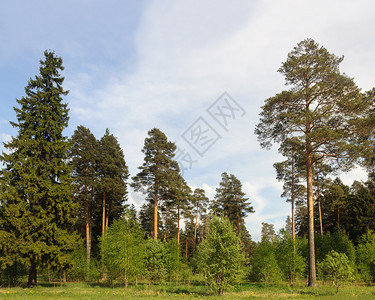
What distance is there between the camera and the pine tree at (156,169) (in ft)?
103

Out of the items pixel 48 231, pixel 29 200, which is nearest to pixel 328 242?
pixel 48 231

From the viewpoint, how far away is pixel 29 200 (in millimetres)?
21969

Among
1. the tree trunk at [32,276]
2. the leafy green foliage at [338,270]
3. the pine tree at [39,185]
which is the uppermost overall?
the pine tree at [39,185]

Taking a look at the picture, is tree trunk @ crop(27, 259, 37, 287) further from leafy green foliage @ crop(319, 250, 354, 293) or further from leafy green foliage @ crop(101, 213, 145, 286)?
leafy green foliage @ crop(319, 250, 354, 293)

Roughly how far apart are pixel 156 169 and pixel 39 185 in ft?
41.7

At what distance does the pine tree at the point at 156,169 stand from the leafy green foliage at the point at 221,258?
560 inches

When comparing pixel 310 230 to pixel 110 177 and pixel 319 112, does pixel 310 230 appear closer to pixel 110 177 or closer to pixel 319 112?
pixel 319 112

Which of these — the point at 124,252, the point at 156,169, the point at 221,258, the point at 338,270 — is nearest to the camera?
the point at 338,270

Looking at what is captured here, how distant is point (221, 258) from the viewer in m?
16.9

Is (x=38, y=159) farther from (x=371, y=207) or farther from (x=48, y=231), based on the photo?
(x=371, y=207)

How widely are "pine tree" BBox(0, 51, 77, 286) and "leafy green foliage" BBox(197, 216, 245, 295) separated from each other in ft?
39.7

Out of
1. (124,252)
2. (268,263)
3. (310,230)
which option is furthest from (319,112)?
(124,252)

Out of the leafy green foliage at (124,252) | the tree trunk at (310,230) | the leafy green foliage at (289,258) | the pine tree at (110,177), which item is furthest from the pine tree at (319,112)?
the pine tree at (110,177)

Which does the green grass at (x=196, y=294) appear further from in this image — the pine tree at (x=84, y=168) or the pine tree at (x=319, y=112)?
the pine tree at (x=84, y=168)
